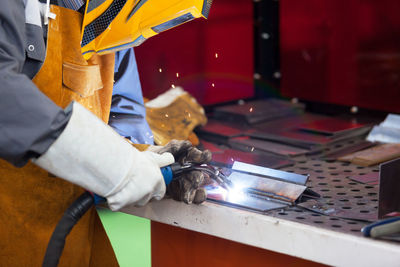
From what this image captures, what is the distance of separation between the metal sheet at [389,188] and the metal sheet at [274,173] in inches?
9.1

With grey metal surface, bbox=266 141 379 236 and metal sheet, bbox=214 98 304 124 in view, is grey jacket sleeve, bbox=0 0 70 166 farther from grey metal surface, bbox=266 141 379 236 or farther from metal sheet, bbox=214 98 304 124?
metal sheet, bbox=214 98 304 124

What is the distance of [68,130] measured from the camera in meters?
1.19

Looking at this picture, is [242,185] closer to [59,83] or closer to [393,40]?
[59,83]

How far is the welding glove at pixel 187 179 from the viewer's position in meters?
1.40

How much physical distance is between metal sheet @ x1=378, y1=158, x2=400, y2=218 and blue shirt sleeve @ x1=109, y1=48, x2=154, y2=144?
0.77m

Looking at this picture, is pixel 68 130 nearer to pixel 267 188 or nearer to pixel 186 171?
pixel 186 171

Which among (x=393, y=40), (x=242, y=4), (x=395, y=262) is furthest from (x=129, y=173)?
(x=242, y=4)

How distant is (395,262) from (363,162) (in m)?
0.77

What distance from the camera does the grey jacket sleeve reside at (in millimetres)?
1148

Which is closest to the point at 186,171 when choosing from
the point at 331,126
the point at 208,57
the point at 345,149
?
the point at 345,149

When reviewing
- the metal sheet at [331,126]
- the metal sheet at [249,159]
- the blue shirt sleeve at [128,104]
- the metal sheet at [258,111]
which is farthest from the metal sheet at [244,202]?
the metal sheet at [258,111]

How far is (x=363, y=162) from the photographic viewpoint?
1842 mm

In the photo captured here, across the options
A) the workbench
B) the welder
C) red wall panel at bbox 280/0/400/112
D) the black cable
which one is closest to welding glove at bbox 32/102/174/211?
the welder

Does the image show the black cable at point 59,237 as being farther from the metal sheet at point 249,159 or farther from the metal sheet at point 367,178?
the metal sheet at point 367,178
